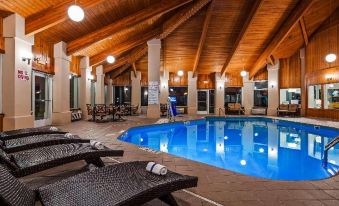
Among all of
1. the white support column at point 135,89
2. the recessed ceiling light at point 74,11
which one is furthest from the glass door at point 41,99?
the white support column at point 135,89

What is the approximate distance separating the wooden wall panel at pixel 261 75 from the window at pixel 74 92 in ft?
39.6

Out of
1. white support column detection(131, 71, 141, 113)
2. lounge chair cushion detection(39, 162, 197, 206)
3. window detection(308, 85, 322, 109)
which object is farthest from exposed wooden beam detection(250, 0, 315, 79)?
lounge chair cushion detection(39, 162, 197, 206)

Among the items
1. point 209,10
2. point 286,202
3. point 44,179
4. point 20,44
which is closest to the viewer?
point 286,202

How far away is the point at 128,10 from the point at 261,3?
18.9 feet

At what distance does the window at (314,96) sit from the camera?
13245mm

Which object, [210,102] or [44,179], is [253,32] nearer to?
[210,102]

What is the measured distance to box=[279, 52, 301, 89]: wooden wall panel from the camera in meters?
15.3

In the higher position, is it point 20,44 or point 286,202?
point 20,44

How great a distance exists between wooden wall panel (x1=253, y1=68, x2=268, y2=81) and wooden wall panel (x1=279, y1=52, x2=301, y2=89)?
42.9 inches

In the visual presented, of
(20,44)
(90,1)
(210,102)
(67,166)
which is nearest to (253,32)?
(210,102)

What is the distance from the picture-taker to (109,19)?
9.15 meters

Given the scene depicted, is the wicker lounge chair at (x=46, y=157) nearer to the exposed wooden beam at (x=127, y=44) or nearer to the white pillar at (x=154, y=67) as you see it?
the white pillar at (x=154, y=67)

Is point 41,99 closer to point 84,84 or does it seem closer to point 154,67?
point 84,84

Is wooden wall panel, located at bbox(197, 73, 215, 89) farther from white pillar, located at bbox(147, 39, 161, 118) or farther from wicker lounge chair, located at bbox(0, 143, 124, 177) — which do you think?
wicker lounge chair, located at bbox(0, 143, 124, 177)
